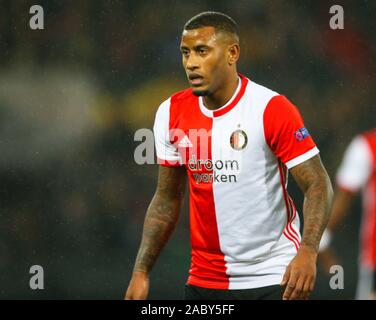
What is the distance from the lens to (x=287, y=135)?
399cm

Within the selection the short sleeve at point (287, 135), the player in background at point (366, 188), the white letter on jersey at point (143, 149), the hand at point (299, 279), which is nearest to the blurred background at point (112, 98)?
the white letter on jersey at point (143, 149)

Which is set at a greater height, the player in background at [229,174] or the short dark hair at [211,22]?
the short dark hair at [211,22]

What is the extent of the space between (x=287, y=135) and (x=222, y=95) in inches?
15.2

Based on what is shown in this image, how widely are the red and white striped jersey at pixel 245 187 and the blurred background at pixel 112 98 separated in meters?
2.71

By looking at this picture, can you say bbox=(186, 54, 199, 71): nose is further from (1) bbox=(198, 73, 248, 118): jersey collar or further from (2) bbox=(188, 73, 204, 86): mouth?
(1) bbox=(198, 73, 248, 118): jersey collar

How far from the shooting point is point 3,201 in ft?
23.2

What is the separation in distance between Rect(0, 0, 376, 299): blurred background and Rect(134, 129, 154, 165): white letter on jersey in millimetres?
51

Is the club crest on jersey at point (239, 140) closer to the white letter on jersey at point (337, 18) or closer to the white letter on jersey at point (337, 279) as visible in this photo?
the white letter on jersey at point (337, 279)

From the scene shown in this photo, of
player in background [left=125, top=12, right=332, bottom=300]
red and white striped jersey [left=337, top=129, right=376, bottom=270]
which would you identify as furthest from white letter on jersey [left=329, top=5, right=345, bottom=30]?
player in background [left=125, top=12, right=332, bottom=300]

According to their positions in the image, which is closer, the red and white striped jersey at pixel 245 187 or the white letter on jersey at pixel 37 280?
the red and white striped jersey at pixel 245 187

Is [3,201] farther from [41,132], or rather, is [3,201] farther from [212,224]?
[212,224]

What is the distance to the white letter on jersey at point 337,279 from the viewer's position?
655cm

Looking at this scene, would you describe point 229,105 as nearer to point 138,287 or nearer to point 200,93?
point 200,93
